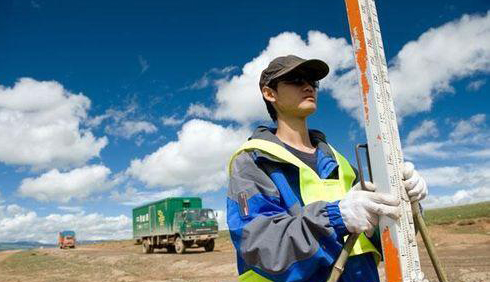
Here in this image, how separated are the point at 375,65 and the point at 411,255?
0.80m

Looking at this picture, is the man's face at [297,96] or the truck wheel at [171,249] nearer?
the man's face at [297,96]

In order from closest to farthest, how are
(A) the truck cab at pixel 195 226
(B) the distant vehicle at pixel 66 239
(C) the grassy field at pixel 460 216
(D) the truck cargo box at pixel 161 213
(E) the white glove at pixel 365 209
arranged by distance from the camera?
(E) the white glove at pixel 365 209 < (A) the truck cab at pixel 195 226 < (D) the truck cargo box at pixel 161 213 < (C) the grassy field at pixel 460 216 < (B) the distant vehicle at pixel 66 239

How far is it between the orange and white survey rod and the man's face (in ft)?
1.75

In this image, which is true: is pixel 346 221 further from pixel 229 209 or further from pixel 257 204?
pixel 229 209

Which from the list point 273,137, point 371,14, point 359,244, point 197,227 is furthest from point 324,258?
point 197,227

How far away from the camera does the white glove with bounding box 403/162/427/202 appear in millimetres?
1928

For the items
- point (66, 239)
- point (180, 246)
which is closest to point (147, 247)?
point (180, 246)

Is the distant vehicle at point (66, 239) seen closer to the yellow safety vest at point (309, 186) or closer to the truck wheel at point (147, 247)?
the truck wheel at point (147, 247)

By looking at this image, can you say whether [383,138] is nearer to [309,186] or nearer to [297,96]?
[309,186]

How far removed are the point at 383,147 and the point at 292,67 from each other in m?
0.77

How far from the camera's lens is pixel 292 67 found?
2371mm

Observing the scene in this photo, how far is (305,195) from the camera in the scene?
2.10m

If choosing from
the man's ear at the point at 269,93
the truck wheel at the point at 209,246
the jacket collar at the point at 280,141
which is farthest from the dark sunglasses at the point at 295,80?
the truck wheel at the point at 209,246

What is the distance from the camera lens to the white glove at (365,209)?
1.75 metres
